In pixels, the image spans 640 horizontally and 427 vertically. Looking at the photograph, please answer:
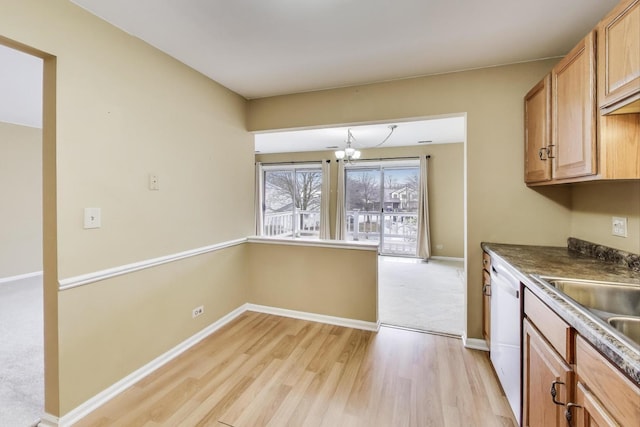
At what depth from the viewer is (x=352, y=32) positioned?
6.20 ft

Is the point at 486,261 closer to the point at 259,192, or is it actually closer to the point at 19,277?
the point at 259,192

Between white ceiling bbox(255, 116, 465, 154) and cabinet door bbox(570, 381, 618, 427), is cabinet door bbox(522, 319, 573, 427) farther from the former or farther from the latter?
white ceiling bbox(255, 116, 465, 154)

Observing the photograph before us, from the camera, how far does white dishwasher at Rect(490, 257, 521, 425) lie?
155cm

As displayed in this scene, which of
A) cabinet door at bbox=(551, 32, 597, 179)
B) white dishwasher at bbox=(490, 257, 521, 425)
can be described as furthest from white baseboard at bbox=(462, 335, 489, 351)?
cabinet door at bbox=(551, 32, 597, 179)

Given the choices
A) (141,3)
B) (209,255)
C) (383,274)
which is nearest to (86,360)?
(209,255)

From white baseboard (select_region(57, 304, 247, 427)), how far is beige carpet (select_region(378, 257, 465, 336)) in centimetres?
181

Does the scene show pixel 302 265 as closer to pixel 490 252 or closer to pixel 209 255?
pixel 209 255

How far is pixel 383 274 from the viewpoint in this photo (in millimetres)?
4957

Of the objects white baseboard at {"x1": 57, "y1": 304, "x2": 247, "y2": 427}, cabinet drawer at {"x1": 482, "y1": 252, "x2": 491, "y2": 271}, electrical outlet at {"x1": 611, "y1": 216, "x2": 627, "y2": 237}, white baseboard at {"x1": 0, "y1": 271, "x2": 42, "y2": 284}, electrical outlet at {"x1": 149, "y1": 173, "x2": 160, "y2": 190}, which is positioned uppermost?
electrical outlet at {"x1": 149, "y1": 173, "x2": 160, "y2": 190}

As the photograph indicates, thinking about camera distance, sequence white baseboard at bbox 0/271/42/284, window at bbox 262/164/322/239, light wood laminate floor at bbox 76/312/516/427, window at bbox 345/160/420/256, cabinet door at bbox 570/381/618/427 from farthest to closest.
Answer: window at bbox 262/164/322/239 → window at bbox 345/160/420/256 → white baseboard at bbox 0/271/42/284 → light wood laminate floor at bbox 76/312/516/427 → cabinet door at bbox 570/381/618/427

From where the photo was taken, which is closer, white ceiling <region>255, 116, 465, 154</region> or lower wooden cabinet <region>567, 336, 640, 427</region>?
lower wooden cabinet <region>567, 336, 640, 427</region>

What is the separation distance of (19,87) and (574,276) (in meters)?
4.84

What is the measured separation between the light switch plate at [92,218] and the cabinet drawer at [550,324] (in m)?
2.46

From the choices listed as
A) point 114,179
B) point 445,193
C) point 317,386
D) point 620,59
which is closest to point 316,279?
point 317,386
